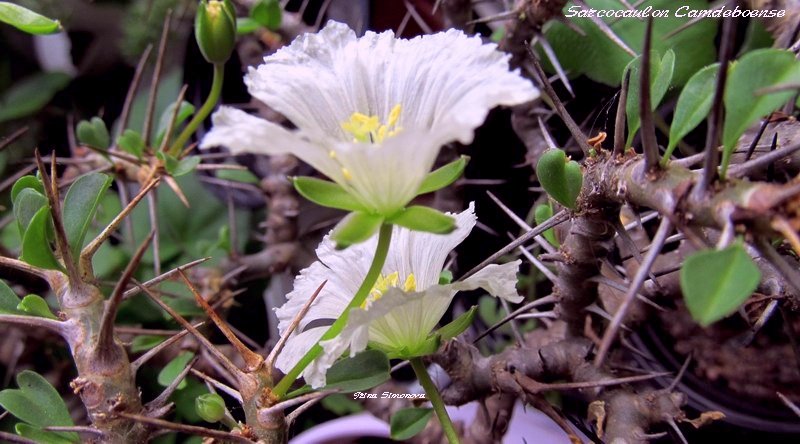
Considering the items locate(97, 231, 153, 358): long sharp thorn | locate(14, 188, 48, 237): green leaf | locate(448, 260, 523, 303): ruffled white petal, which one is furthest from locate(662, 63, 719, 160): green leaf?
locate(14, 188, 48, 237): green leaf

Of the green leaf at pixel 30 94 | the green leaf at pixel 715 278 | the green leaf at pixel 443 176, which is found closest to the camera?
the green leaf at pixel 715 278

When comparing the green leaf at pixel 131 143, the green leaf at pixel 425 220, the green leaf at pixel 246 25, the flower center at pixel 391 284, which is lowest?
the flower center at pixel 391 284

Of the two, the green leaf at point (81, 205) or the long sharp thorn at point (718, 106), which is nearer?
the long sharp thorn at point (718, 106)

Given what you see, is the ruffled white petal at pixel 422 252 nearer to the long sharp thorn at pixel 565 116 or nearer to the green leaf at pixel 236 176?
the long sharp thorn at pixel 565 116

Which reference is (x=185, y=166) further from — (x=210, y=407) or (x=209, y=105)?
(x=210, y=407)

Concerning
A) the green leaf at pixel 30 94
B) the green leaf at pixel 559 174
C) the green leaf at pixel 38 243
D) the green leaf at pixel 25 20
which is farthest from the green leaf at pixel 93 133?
the green leaf at pixel 559 174

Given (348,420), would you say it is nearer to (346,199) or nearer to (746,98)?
(346,199)

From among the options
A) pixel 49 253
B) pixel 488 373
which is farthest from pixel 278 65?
pixel 488 373
